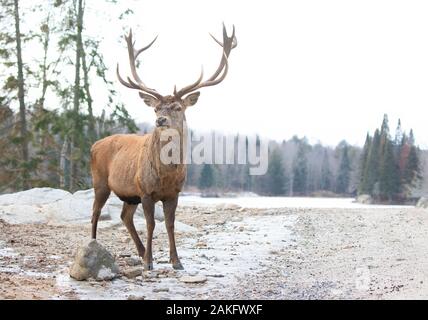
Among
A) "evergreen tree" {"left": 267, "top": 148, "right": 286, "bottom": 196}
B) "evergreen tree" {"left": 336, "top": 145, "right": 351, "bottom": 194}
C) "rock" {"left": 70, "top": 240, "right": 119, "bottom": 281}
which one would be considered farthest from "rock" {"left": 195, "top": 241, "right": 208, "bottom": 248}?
"evergreen tree" {"left": 336, "top": 145, "right": 351, "bottom": 194}

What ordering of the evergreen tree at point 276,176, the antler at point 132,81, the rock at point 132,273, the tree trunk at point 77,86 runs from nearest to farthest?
the rock at point 132,273 → the antler at point 132,81 → the tree trunk at point 77,86 → the evergreen tree at point 276,176

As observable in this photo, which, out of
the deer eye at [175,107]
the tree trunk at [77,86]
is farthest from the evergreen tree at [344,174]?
the deer eye at [175,107]

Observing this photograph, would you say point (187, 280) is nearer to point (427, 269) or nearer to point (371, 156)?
point (427, 269)

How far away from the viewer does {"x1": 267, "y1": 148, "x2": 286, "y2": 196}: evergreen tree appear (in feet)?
98.1

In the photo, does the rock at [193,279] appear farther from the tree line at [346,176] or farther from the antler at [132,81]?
the tree line at [346,176]

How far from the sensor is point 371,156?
27266 millimetres

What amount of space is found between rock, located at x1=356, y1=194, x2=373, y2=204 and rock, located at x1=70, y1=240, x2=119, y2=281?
1765 centimetres

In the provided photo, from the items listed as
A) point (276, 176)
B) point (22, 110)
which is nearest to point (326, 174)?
point (276, 176)

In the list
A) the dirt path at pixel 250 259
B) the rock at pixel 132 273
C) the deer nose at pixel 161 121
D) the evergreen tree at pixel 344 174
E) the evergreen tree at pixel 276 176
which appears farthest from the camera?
the evergreen tree at pixel 344 174

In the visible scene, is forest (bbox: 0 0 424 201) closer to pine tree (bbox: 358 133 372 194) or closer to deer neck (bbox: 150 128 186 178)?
pine tree (bbox: 358 133 372 194)

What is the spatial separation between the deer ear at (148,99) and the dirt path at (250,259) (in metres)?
2.21

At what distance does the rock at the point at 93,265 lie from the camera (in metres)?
6.92

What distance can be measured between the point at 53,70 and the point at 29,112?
2.36 meters

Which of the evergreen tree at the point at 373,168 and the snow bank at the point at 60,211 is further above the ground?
the evergreen tree at the point at 373,168
